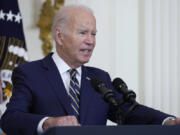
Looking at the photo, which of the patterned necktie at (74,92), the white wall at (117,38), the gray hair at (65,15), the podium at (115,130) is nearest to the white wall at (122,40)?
the white wall at (117,38)

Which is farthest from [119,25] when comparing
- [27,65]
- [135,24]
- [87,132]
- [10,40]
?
[87,132]

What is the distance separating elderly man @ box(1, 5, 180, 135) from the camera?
2.85m

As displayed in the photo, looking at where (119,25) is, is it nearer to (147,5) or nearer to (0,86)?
(147,5)

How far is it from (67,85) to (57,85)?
110 mm

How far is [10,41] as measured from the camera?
4426 mm

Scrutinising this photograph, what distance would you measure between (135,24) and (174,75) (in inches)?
28.4

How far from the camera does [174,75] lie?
513cm

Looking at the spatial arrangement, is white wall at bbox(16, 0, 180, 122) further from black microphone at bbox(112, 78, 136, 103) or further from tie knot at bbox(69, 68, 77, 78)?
black microphone at bbox(112, 78, 136, 103)

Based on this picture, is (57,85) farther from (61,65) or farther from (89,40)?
(89,40)

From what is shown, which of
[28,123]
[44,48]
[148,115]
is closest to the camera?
[28,123]

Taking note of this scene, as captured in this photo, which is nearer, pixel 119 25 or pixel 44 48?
pixel 44 48

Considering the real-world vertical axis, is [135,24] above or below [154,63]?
above

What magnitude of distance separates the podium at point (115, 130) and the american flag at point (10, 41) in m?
2.47

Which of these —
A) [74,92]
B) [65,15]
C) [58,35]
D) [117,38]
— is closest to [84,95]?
[74,92]
